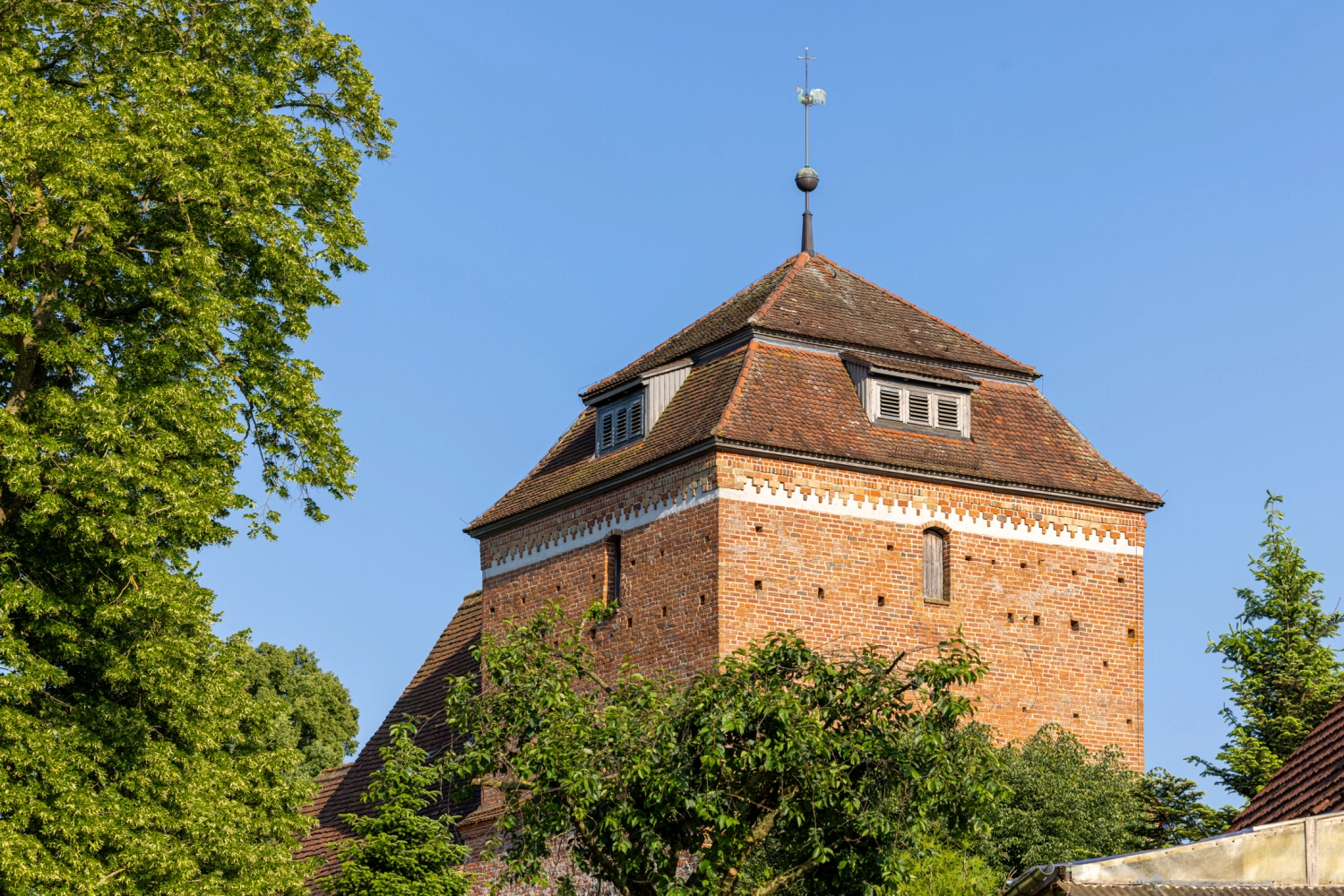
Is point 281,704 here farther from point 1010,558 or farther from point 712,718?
point 1010,558

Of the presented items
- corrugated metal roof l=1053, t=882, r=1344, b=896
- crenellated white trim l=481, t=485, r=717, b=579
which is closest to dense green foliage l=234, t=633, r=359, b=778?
crenellated white trim l=481, t=485, r=717, b=579

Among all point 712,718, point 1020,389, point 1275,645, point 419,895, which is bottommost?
point 419,895

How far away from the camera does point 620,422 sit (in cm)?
3422

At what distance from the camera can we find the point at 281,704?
2639 centimetres

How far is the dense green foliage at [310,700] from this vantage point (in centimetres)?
5562

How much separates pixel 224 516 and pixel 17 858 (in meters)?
5.00

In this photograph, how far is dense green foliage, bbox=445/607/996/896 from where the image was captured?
21.1 metres

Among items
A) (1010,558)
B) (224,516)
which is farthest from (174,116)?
(1010,558)

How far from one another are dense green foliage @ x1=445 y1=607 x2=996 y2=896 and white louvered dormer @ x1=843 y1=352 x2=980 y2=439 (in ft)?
34.9

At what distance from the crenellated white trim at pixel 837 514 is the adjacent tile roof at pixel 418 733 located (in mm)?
3521

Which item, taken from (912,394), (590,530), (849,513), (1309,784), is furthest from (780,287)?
(1309,784)

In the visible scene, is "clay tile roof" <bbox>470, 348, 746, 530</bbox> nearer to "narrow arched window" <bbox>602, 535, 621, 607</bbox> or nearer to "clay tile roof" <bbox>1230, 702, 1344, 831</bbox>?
"narrow arched window" <bbox>602, 535, 621, 607</bbox>

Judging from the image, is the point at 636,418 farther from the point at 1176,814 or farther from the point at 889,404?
the point at 1176,814

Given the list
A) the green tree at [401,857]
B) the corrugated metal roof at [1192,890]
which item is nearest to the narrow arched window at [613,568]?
the green tree at [401,857]
